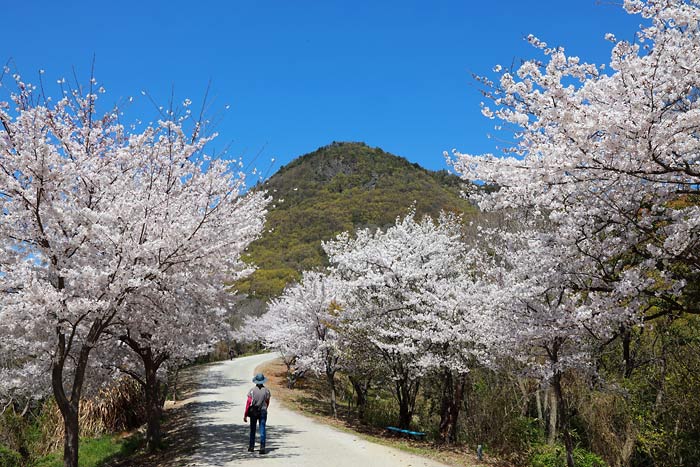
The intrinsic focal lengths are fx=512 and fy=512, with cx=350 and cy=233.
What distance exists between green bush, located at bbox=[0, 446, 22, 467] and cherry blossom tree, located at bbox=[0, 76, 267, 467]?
9.62 feet

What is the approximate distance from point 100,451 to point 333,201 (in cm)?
7675

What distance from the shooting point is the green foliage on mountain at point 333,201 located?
209 feet

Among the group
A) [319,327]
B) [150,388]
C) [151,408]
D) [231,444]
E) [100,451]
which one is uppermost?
[319,327]

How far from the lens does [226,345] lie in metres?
46.4

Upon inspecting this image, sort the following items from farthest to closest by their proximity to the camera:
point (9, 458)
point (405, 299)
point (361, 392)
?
point (361, 392)
point (405, 299)
point (9, 458)

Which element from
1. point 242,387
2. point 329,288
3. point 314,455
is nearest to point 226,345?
point 242,387

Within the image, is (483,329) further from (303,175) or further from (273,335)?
(303,175)

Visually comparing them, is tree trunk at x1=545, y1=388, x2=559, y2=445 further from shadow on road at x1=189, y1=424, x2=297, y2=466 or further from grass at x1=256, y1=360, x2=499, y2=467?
shadow on road at x1=189, y1=424, x2=297, y2=466

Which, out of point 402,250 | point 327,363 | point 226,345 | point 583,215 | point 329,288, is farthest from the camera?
point 226,345

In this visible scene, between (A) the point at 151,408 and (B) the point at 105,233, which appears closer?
(B) the point at 105,233

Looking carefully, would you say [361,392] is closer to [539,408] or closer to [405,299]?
[405,299]

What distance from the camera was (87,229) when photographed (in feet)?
23.5

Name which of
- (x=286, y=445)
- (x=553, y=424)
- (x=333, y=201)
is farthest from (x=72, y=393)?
(x=333, y=201)

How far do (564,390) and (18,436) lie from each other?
1209 cm
